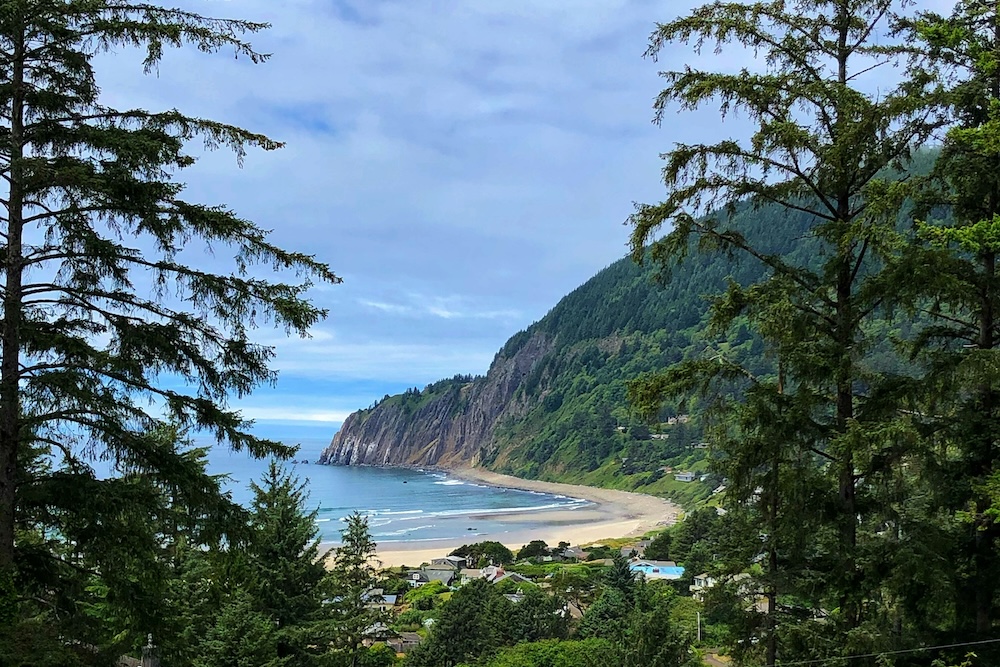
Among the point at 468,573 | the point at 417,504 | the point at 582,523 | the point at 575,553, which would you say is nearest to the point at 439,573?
Result: the point at 468,573

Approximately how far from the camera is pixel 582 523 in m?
96.0

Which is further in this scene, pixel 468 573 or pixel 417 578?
pixel 468 573

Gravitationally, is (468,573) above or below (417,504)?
above

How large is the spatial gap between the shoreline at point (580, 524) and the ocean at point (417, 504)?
221 cm

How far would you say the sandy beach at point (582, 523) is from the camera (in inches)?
2842

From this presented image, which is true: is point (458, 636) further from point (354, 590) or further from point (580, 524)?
point (580, 524)

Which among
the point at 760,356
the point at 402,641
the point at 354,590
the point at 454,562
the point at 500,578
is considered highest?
the point at 760,356

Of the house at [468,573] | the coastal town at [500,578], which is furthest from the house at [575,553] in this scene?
the house at [468,573]

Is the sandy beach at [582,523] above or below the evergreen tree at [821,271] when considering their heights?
below

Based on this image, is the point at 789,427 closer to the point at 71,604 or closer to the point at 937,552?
the point at 937,552

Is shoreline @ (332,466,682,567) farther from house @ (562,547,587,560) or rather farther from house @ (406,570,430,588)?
house @ (562,547,587,560)

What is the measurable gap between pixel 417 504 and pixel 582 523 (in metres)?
36.6

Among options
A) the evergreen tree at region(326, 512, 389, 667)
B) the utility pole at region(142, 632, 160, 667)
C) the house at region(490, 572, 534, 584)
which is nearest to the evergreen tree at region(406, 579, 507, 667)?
the evergreen tree at region(326, 512, 389, 667)

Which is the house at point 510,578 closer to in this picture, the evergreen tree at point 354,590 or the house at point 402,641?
the house at point 402,641
